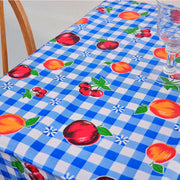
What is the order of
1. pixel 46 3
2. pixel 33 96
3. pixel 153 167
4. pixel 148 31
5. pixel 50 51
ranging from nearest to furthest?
1. pixel 153 167
2. pixel 33 96
3. pixel 50 51
4. pixel 148 31
5. pixel 46 3

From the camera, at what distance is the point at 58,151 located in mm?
749

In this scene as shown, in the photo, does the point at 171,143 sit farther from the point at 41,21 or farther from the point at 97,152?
the point at 41,21

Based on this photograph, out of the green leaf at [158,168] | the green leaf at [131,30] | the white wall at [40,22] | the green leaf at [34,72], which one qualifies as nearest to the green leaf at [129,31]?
the green leaf at [131,30]

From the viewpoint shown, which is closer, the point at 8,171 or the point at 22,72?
the point at 8,171

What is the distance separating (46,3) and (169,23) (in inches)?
65.1

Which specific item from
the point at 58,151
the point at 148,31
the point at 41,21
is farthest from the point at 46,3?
the point at 58,151

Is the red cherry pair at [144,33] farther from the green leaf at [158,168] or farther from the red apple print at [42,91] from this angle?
the green leaf at [158,168]

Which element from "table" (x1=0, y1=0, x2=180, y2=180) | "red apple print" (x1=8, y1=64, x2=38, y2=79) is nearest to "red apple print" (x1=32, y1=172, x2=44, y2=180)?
"table" (x1=0, y1=0, x2=180, y2=180)

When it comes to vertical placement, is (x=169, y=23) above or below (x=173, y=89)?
above

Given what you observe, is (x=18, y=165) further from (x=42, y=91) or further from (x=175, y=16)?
(x=175, y=16)

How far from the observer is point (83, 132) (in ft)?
2.65

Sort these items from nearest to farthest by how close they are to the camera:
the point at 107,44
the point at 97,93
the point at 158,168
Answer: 1. the point at 158,168
2. the point at 97,93
3. the point at 107,44

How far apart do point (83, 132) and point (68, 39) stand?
463 millimetres

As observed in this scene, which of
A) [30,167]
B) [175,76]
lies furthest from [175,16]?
[30,167]
